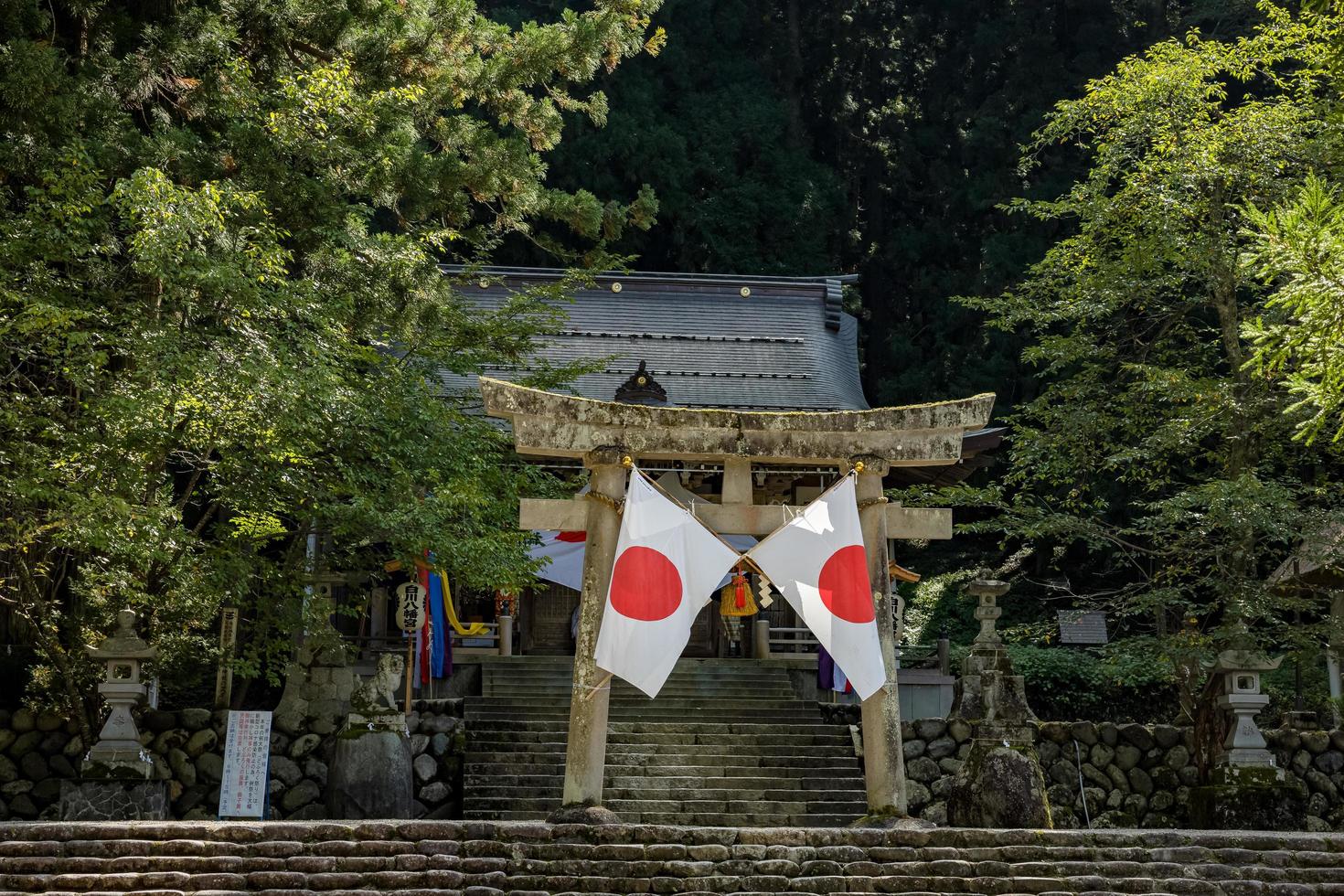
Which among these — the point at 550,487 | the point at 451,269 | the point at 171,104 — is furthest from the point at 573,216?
the point at 451,269

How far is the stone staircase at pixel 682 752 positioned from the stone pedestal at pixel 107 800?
2792 millimetres

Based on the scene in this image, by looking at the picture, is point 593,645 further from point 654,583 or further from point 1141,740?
point 1141,740

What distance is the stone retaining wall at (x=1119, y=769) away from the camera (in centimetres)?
1301

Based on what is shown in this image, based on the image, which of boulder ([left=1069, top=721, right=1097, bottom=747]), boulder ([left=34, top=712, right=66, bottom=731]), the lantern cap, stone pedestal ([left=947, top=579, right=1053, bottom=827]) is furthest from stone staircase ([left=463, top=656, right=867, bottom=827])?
boulder ([left=34, top=712, right=66, bottom=731])

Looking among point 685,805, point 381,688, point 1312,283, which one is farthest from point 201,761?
point 1312,283

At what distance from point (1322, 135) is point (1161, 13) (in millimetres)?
13459

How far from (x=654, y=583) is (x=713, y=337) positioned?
40.5ft

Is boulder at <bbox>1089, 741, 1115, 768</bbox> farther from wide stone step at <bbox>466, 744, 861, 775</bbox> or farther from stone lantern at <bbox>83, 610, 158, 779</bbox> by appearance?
stone lantern at <bbox>83, 610, 158, 779</bbox>

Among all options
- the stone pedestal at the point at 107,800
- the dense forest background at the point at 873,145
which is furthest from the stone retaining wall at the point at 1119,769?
the dense forest background at the point at 873,145

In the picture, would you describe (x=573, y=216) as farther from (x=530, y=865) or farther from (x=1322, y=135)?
(x=530, y=865)

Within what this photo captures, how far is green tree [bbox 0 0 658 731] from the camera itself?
9719 millimetres

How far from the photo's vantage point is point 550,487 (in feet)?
43.2

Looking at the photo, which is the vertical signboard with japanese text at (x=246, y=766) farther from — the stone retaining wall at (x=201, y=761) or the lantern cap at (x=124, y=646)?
the lantern cap at (x=124, y=646)

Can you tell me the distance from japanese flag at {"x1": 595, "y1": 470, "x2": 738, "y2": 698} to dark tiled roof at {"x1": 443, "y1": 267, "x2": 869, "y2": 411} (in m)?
9.19
